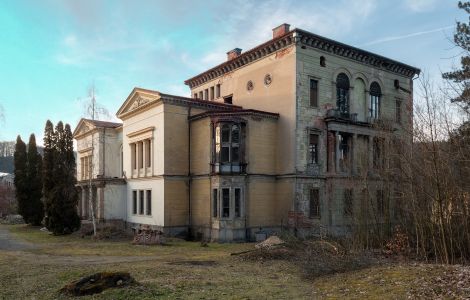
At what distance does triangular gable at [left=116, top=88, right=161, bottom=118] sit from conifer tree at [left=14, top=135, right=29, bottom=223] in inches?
582

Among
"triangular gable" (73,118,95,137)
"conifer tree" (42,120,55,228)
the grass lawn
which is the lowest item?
the grass lawn

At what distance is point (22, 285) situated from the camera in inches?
497

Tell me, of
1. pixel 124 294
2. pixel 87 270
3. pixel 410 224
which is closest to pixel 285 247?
pixel 410 224

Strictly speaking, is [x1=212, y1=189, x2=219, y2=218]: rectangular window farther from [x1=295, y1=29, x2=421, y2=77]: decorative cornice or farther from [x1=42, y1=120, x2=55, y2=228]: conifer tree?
[x1=42, y1=120, x2=55, y2=228]: conifer tree

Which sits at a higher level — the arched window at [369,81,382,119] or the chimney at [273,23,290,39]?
the chimney at [273,23,290,39]

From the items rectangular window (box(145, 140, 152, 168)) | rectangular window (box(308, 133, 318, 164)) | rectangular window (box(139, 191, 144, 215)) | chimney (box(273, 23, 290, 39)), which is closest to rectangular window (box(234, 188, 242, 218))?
rectangular window (box(308, 133, 318, 164))

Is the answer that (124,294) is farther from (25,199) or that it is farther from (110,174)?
(25,199)

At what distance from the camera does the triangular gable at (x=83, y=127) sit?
41.6 meters

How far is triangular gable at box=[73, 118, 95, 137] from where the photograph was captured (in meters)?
41.6

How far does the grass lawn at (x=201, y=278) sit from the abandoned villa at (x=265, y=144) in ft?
27.4

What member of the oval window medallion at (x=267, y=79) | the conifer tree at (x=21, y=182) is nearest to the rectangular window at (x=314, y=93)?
the oval window medallion at (x=267, y=79)

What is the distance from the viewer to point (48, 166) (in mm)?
33969

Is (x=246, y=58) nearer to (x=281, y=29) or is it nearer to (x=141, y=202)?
(x=281, y=29)

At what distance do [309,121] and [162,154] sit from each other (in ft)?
33.1
